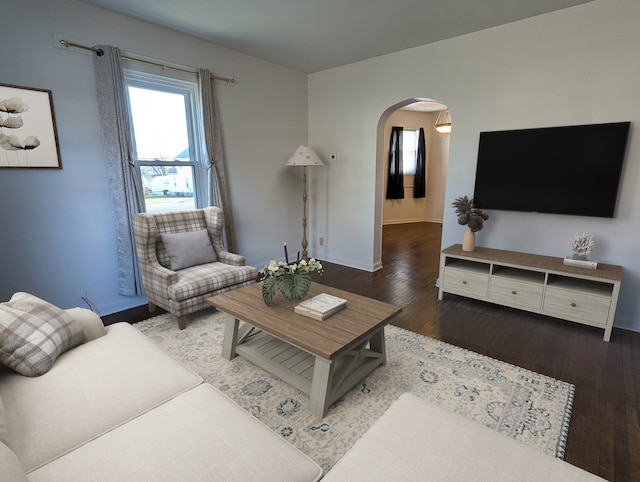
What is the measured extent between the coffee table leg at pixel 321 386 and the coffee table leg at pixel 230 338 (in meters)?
0.74

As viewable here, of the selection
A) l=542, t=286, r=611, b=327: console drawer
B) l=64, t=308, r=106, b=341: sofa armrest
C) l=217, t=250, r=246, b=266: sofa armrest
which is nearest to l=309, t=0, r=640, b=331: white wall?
l=542, t=286, r=611, b=327: console drawer

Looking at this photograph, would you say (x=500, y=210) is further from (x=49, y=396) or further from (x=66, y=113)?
(x=66, y=113)

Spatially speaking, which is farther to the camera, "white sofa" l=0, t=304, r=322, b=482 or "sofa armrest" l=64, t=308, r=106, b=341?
"sofa armrest" l=64, t=308, r=106, b=341

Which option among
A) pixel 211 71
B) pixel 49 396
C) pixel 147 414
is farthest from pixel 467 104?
pixel 49 396

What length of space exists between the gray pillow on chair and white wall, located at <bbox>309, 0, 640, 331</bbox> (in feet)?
6.91

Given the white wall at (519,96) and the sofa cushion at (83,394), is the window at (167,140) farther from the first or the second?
the sofa cushion at (83,394)

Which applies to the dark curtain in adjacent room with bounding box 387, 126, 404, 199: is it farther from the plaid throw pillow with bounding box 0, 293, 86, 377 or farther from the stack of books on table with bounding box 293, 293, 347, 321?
the plaid throw pillow with bounding box 0, 293, 86, 377

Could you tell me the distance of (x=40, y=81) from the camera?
2477 millimetres

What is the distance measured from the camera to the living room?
98.6 inches

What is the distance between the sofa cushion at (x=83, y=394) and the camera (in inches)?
42.8

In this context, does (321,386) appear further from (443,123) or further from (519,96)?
(443,123)

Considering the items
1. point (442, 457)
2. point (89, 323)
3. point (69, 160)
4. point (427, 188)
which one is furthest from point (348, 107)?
point (427, 188)

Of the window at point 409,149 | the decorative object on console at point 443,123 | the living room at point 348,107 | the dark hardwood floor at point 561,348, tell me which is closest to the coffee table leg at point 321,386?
the dark hardwood floor at point 561,348

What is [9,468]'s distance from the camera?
2.55 ft
